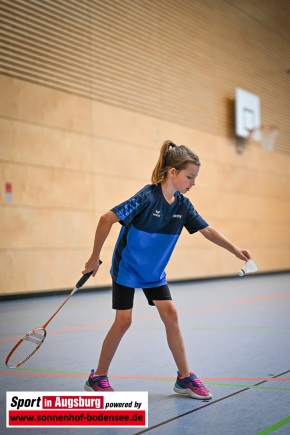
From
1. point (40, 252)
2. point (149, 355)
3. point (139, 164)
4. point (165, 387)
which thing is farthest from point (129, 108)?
point (165, 387)

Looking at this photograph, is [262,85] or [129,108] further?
[262,85]

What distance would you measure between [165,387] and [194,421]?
2.35 ft

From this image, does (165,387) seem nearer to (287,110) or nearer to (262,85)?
(262,85)

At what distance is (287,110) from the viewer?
17125 mm

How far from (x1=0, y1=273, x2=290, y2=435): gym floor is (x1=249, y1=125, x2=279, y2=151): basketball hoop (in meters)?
8.13

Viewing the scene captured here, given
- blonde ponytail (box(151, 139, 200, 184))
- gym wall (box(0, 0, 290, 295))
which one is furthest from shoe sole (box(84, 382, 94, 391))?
gym wall (box(0, 0, 290, 295))

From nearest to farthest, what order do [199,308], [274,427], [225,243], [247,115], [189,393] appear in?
1. [274,427]
2. [189,393]
3. [225,243]
4. [199,308]
5. [247,115]

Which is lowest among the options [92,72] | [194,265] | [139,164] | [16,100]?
[194,265]

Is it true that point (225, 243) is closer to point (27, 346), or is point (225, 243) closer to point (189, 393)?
point (189, 393)

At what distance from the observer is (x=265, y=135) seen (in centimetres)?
1550

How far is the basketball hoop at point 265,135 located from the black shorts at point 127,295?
1238 centimetres

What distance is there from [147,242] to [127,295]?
32 centimetres

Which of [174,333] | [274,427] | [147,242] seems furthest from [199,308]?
[274,427]

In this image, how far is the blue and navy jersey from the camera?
3.13m
